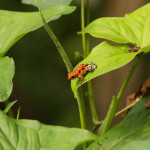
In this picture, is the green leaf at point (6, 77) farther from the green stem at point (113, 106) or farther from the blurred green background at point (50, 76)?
the blurred green background at point (50, 76)

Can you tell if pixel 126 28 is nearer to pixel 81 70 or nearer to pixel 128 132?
pixel 81 70

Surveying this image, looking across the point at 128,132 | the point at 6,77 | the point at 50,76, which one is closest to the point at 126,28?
the point at 128,132

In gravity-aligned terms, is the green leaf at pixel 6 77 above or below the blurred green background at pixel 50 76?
above

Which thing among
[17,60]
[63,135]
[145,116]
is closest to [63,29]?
[17,60]

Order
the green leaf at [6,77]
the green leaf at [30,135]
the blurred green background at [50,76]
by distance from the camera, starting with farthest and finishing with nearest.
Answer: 1. the blurred green background at [50,76]
2. the green leaf at [6,77]
3. the green leaf at [30,135]

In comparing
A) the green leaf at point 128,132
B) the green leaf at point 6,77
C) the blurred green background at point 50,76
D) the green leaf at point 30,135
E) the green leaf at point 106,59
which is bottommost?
the blurred green background at point 50,76

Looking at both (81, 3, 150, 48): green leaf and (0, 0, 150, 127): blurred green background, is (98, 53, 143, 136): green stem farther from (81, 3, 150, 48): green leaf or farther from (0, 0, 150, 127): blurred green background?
(0, 0, 150, 127): blurred green background

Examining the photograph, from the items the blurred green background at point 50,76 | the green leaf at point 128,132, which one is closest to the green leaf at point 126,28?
the green leaf at point 128,132
